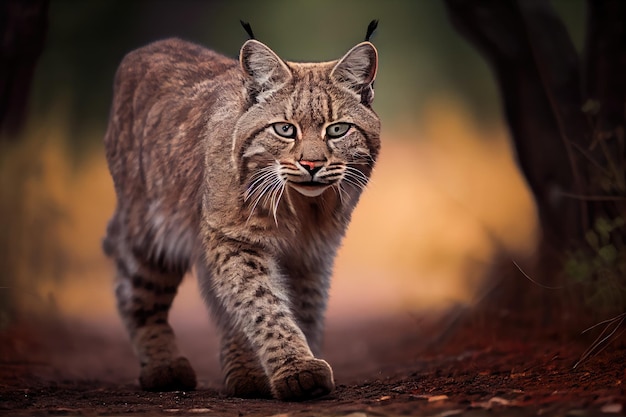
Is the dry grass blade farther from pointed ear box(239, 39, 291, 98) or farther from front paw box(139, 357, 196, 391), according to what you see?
front paw box(139, 357, 196, 391)

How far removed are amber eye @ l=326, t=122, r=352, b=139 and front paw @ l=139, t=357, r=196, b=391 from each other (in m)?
1.50


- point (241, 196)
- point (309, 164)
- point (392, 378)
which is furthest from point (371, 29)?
point (392, 378)

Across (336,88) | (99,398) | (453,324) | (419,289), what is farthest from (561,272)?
(99,398)

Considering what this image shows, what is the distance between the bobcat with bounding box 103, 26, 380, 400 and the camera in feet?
11.6

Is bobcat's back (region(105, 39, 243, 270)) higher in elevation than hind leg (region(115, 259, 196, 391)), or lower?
higher

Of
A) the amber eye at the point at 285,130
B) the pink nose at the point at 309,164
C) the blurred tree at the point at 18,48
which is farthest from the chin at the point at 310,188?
the blurred tree at the point at 18,48

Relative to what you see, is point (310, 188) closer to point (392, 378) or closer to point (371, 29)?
point (371, 29)

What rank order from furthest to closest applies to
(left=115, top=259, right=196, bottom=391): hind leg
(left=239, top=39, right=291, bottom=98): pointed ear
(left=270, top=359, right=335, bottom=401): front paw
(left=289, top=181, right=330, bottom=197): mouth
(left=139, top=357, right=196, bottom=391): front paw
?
(left=115, top=259, right=196, bottom=391): hind leg
(left=139, top=357, right=196, bottom=391): front paw
(left=239, top=39, right=291, bottom=98): pointed ear
(left=289, top=181, right=330, bottom=197): mouth
(left=270, top=359, right=335, bottom=401): front paw

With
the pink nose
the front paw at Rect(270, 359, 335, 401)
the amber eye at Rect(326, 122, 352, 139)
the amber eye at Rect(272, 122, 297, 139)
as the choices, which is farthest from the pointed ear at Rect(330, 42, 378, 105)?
the front paw at Rect(270, 359, 335, 401)

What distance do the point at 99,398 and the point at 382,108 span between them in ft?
13.9

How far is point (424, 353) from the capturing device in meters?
5.43

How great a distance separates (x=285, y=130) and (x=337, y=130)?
21 centimetres

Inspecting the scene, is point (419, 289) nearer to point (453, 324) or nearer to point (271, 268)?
point (453, 324)

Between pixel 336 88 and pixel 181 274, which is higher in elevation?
pixel 336 88
